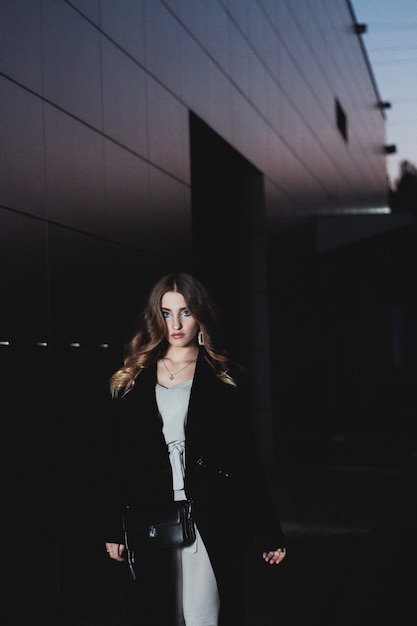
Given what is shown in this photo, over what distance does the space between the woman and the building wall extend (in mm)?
1550

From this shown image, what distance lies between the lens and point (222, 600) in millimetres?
3955

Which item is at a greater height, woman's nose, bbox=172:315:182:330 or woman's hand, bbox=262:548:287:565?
woman's nose, bbox=172:315:182:330

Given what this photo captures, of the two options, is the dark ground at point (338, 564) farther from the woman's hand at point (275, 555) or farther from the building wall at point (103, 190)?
the woman's hand at point (275, 555)

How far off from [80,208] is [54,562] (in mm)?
2412

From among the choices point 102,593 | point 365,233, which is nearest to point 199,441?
Result: point 102,593

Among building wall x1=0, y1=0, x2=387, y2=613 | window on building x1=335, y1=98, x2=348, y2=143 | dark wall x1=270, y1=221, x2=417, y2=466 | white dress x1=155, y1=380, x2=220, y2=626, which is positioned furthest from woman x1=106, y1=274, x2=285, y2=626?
window on building x1=335, y1=98, x2=348, y2=143

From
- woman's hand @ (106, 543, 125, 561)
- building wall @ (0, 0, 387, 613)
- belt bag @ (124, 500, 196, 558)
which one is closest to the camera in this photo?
belt bag @ (124, 500, 196, 558)

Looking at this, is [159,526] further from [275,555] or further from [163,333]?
[163,333]

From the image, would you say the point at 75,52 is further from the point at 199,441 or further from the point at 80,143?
the point at 199,441

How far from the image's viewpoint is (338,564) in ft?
24.1

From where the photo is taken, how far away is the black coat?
3.90 m

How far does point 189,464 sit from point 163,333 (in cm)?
62

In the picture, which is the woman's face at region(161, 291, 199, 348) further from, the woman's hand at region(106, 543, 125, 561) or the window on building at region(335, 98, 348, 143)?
the window on building at region(335, 98, 348, 143)

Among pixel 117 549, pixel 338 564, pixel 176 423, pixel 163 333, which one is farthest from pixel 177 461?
pixel 338 564
